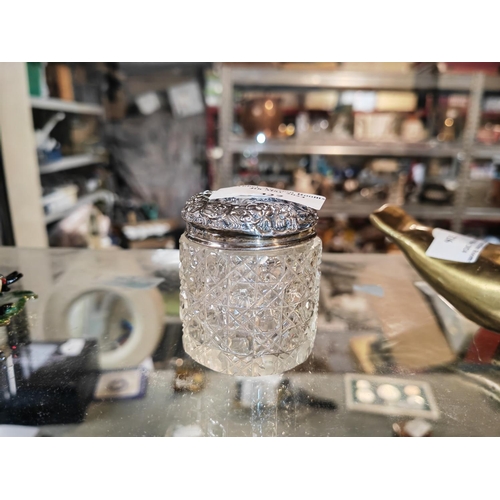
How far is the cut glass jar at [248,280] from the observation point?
0.49 meters

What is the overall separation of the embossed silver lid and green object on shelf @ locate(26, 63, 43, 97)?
2.12 m

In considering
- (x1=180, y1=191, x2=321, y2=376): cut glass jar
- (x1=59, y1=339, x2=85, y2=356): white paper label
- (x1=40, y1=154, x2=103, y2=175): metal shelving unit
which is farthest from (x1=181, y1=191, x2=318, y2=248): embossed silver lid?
(x1=40, y1=154, x2=103, y2=175): metal shelving unit

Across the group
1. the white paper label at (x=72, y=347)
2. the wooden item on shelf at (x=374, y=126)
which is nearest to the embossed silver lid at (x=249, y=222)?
the white paper label at (x=72, y=347)

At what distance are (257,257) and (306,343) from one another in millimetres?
150

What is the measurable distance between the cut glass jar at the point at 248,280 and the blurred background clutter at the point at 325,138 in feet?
7.14

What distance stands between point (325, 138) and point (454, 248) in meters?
2.30

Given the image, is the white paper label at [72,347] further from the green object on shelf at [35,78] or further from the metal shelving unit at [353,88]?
the metal shelving unit at [353,88]

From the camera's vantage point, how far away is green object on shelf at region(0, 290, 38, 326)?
64 centimetres

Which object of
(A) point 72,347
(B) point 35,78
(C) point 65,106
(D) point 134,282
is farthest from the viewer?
(C) point 65,106

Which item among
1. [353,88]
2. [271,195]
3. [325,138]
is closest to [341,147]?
[325,138]

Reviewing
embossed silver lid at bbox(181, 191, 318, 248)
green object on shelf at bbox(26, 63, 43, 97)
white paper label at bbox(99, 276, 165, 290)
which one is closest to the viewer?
embossed silver lid at bbox(181, 191, 318, 248)

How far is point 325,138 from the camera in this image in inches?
111

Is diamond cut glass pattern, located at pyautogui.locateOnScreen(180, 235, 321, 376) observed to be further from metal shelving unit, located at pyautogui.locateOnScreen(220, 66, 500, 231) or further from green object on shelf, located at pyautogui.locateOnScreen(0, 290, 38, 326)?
metal shelving unit, located at pyautogui.locateOnScreen(220, 66, 500, 231)

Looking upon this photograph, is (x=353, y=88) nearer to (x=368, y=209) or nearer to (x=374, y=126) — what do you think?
(x=374, y=126)
